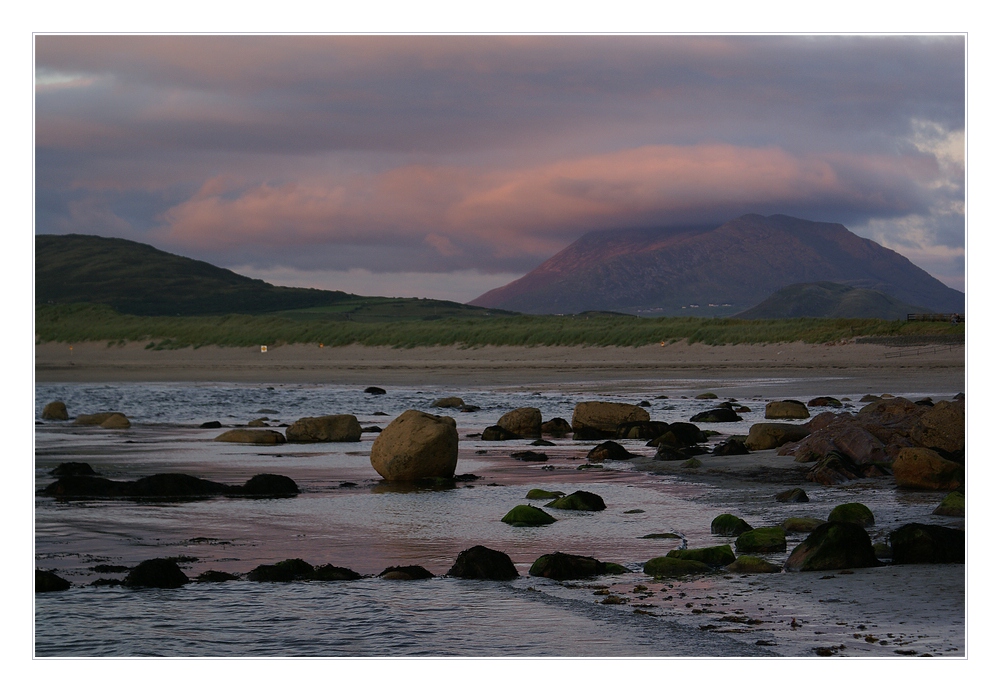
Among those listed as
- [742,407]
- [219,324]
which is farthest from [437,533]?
[219,324]

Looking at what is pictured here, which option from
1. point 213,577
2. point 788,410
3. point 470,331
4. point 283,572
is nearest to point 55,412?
point 788,410

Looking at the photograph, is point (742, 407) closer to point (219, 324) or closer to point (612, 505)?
point (612, 505)

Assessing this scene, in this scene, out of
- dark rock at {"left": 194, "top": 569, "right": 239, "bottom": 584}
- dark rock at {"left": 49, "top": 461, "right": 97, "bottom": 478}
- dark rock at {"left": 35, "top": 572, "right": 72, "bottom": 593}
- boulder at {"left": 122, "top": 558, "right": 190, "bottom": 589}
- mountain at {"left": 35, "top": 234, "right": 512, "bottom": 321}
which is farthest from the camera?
mountain at {"left": 35, "top": 234, "right": 512, "bottom": 321}

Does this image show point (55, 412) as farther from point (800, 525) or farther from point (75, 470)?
point (800, 525)

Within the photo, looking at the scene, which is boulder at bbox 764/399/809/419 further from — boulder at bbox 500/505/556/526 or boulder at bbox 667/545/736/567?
boulder at bbox 667/545/736/567

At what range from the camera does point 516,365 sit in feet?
163

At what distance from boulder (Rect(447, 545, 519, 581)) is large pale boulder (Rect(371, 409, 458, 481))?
598cm

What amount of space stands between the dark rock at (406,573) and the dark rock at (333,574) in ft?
0.84

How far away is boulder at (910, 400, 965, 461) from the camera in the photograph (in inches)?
537

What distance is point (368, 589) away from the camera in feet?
26.4

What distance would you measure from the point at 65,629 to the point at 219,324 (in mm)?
56368

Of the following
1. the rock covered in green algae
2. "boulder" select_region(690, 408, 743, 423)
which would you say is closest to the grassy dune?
"boulder" select_region(690, 408, 743, 423)

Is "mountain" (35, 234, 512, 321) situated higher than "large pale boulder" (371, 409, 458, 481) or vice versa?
"mountain" (35, 234, 512, 321)

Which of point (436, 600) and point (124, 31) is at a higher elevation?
point (124, 31)
